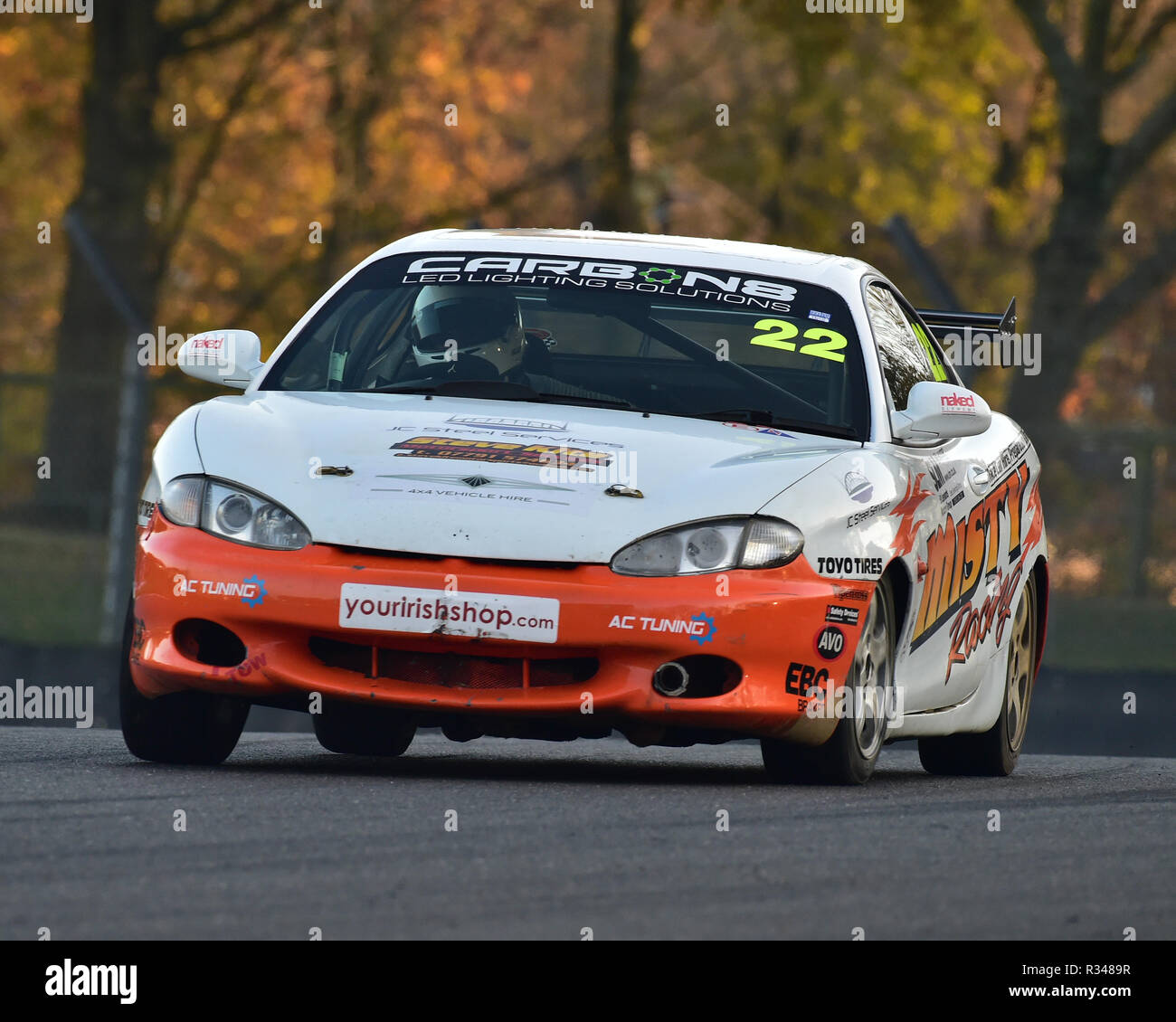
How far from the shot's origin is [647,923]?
4.73 metres

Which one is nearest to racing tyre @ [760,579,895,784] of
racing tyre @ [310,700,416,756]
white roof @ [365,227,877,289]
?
white roof @ [365,227,877,289]

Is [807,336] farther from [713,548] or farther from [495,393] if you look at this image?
[713,548]

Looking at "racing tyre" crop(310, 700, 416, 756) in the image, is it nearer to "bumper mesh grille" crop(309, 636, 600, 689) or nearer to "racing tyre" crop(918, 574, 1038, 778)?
"bumper mesh grille" crop(309, 636, 600, 689)

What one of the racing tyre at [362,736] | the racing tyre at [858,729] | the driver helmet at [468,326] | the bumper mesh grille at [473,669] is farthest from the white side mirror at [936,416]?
the racing tyre at [362,736]

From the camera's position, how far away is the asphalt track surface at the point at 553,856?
15.5ft

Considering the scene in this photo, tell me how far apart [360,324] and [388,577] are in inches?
69.0

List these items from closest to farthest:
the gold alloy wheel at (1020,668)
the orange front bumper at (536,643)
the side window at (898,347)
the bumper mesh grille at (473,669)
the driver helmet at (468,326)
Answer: the orange front bumper at (536,643) → the bumper mesh grille at (473,669) → the driver helmet at (468,326) → the side window at (898,347) → the gold alloy wheel at (1020,668)

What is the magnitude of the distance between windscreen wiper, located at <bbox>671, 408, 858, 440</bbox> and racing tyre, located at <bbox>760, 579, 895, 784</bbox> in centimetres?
53

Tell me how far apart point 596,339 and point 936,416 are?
109 centimetres

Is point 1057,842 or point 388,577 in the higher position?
point 388,577

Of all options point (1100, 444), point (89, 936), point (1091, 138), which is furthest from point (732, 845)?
point (1091, 138)

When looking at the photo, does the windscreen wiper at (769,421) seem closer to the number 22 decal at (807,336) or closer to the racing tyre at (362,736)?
the number 22 decal at (807,336)

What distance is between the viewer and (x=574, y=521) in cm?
662
